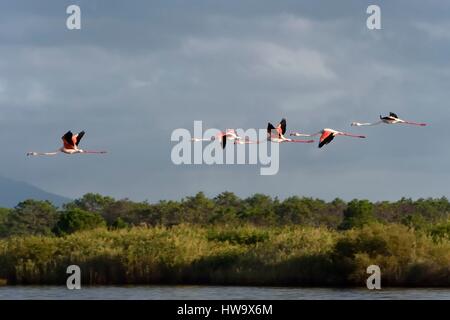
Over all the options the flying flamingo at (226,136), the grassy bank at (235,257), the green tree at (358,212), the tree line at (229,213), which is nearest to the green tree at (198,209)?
Answer: the tree line at (229,213)

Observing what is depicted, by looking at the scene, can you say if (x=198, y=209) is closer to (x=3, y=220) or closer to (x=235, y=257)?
(x=3, y=220)

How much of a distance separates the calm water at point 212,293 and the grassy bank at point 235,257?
72.4 inches

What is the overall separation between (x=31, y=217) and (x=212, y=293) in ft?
146

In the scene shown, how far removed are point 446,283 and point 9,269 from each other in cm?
1931

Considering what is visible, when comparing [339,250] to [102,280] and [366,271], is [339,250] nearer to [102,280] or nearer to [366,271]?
[366,271]

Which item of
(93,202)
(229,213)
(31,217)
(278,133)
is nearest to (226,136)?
(278,133)

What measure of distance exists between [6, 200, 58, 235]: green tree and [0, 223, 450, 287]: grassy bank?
30821mm

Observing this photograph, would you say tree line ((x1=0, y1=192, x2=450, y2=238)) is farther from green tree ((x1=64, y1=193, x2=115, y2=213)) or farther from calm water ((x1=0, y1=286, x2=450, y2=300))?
calm water ((x1=0, y1=286, x2=450, y2=300))

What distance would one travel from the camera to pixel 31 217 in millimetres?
84312

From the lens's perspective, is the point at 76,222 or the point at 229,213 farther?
the point at 229,213

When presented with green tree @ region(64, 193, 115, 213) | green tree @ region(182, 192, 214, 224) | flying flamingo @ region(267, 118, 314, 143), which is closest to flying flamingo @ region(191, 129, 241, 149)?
flying flamingo @ region(267, 118, 314, 143)

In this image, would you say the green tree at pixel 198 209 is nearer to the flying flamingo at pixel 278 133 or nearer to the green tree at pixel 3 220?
the green tree at pixel 3 220

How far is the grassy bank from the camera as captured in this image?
1759 inches

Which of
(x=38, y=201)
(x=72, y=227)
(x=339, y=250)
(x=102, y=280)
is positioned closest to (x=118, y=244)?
(x=102, y=280)
